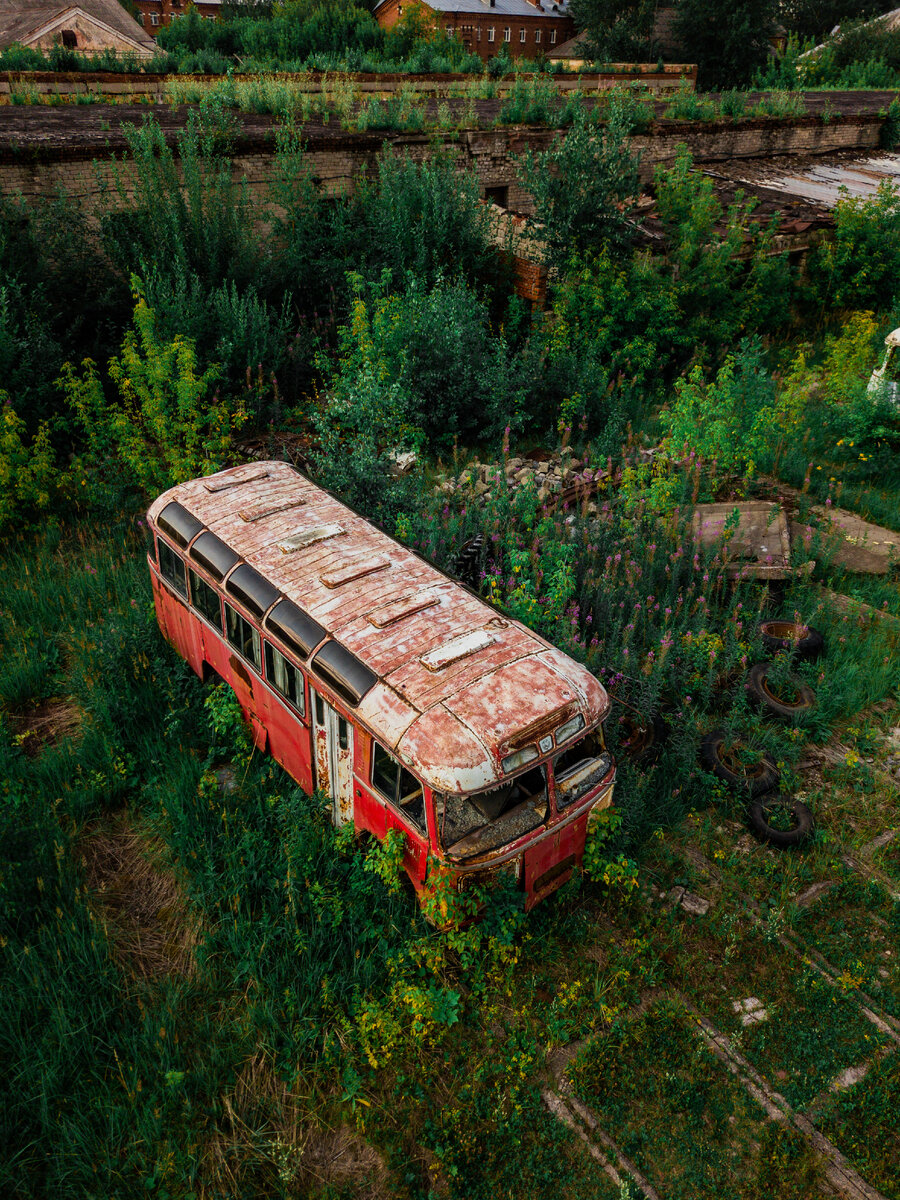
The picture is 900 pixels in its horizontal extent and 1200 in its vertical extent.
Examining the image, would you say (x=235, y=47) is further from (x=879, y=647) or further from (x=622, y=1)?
(x=879, y=647)

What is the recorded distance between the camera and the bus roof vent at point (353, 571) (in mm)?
5398

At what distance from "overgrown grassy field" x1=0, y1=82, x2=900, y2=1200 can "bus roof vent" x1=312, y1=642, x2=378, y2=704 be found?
3.48ft

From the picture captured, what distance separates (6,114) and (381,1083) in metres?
16.3

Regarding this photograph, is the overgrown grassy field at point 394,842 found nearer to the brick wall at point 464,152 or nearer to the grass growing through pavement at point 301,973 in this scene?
the grass growing through pavement at point 301,973

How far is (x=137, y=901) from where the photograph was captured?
536cm

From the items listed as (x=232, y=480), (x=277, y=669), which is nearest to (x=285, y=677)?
(x=277, y=669)

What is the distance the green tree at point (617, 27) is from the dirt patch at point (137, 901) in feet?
144

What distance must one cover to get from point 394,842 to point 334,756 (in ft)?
2.65

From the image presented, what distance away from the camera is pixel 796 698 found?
22.4 feet

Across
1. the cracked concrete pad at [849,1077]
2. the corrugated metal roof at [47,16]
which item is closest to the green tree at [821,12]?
the corrugated metal roof at [47,16]

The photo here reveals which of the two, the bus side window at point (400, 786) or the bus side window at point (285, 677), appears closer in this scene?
the bus side window at point (400, 786)

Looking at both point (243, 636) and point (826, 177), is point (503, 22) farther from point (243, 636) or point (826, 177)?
point (243, 636)

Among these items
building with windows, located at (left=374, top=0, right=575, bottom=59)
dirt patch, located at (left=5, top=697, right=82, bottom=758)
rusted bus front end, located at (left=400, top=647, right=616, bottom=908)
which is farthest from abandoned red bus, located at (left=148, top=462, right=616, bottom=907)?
building with windows, located at (left=374, top=0, right=575, bottom=59)

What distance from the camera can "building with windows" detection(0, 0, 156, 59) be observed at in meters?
29.1
